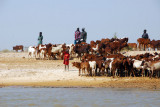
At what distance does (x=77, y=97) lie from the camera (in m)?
15.2

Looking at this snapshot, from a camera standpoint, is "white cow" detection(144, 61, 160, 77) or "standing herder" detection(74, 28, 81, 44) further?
"standing herder" detection(74, 28, 81, 44)

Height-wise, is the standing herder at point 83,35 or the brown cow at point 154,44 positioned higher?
the standing herder at point 83,35

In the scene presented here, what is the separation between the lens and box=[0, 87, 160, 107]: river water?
46.0ft

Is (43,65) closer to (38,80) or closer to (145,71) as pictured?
(38,80)

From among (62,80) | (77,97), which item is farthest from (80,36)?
(77,97)

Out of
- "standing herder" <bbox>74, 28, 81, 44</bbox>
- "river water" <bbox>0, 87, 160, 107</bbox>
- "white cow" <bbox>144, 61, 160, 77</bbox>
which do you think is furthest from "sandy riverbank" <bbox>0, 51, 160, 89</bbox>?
"standing herder" <bbox>74, 28, 81, 44</bbox>

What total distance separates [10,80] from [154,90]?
7261mm

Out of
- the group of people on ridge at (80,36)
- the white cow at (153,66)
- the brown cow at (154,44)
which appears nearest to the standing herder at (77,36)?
the group of people on ridge at (80,36)

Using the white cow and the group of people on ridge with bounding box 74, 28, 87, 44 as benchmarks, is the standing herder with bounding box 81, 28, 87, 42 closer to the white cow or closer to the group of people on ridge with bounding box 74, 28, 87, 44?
the group of people on ridge with bounding box 74, 28, 87, 44

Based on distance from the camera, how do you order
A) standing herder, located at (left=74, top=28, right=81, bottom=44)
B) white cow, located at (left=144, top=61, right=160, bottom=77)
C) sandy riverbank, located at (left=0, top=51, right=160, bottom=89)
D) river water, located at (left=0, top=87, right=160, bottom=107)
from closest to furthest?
river water, located at (left=0, top=87, right=160, bottom=107) < sandy riverbank, located at (left=0, top=51, right=160, bottom=89) < white cow, located at (left=144, top=61, right=160, bottom=77) < standing herder, located at (left=74, top=28, right=81, bottom=44)

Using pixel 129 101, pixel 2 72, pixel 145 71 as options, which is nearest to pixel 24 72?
pixel 2 72

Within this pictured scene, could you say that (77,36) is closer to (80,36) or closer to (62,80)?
(80,36)

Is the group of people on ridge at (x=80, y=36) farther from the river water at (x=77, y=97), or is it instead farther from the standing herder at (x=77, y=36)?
the river water at (x=77, y=97)

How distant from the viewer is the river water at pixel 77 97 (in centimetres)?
1403
